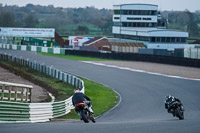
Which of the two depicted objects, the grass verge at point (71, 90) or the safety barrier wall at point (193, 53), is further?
the safety barrier wall at point (193, 53)

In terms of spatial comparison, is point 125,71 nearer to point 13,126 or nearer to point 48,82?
point 48,82

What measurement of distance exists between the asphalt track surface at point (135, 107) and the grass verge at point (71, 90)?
2.20ft

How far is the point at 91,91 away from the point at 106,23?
13409 centimetres

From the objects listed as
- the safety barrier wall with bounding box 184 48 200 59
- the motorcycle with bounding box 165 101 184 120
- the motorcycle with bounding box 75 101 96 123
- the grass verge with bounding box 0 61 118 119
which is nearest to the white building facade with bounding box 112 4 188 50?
the safety barrier wall with bounding box 184 48 200 59

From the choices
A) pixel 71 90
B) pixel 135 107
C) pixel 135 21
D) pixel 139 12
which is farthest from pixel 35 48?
pixel 135 107

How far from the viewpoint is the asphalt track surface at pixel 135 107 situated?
38.3ft

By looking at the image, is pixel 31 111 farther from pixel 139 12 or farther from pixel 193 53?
pixel 139 12

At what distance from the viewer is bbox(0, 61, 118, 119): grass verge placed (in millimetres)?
22044

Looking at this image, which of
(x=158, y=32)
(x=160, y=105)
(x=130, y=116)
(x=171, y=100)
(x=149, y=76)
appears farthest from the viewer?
(x=158, y=32)

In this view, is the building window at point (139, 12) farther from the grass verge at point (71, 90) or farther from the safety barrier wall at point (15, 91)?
the safety barrier wall at point (15, 91)

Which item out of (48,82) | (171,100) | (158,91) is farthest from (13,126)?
(48,82)

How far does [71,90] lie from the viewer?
26.9m

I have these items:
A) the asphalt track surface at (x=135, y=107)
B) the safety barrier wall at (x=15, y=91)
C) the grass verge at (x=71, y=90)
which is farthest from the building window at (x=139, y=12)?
the safety barrier wall at (x=15, y=91)

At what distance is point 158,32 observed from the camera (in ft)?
219
